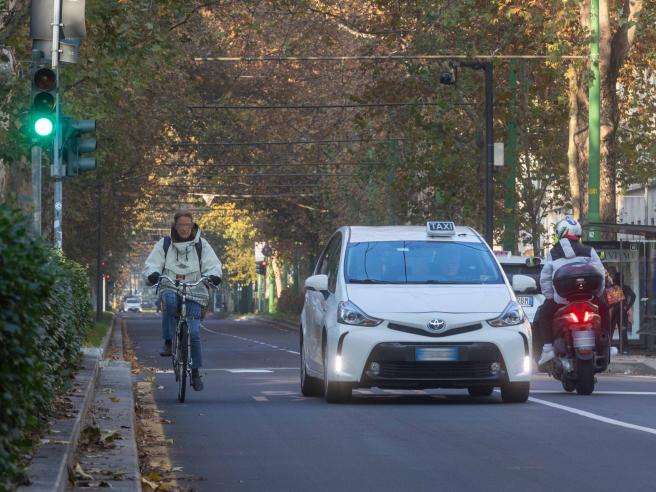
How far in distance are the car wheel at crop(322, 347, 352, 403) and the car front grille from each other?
46 cm

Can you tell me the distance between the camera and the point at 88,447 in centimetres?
1021

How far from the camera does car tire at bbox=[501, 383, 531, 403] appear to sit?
16.0 meters

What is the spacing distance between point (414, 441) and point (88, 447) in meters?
2.75

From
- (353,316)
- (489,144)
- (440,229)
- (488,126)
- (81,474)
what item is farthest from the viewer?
(488,126)

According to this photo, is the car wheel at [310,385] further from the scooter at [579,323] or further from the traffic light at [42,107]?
the traffic light at [42,107]

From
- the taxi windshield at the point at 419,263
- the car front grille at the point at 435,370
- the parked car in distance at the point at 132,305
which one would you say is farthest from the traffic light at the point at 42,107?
the parked car in distance at the point at 132,305

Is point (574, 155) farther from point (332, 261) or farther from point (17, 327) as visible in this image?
point (17, 327)

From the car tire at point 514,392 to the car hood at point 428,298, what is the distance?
70 centimetres

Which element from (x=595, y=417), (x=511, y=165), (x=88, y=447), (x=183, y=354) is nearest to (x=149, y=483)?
(x=88, y=447)

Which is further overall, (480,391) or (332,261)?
(332,261)

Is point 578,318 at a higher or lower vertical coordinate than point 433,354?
higher

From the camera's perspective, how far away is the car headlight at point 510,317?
1583 centimetres

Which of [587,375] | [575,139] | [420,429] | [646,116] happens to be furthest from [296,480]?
[646,116]

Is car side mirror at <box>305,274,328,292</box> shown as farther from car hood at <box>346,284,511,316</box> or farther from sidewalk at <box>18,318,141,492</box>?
Answer: sidewalk at <box>18,318,141,492</box>
